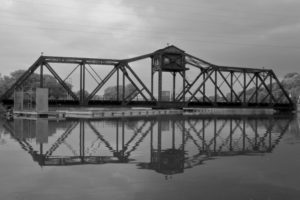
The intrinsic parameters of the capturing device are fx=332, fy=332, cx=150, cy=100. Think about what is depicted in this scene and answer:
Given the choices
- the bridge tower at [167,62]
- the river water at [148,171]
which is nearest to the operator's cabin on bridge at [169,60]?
the bridge tower at [167,62]

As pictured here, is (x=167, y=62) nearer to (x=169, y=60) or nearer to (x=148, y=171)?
(x=169, y=60)

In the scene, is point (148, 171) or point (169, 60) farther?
point (169, 60)

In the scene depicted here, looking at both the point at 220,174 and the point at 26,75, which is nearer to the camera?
the point at 220,174

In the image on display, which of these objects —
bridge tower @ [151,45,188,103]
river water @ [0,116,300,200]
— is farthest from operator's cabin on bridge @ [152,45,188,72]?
river water @ [0,116,300,200]

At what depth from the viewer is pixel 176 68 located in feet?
251

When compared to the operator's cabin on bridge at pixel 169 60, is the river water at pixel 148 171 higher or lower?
lower

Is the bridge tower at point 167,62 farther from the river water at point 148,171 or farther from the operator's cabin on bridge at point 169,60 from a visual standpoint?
the river water at point 148,171

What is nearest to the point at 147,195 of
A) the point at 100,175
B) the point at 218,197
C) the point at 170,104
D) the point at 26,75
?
the point at 218,197

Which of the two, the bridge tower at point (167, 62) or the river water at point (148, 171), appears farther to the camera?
the bridge tower at point (167, 62)

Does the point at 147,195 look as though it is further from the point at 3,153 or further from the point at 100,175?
the point at 3,153

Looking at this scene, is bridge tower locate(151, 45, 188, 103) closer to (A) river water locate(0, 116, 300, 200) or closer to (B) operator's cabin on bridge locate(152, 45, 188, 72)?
(B) operator's cabin on bridge locate(152, 45, 188, 72)

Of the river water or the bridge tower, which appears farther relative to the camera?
the bridge tower

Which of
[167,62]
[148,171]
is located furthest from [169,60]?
[148,171]

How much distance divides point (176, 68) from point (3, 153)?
65036 mm
